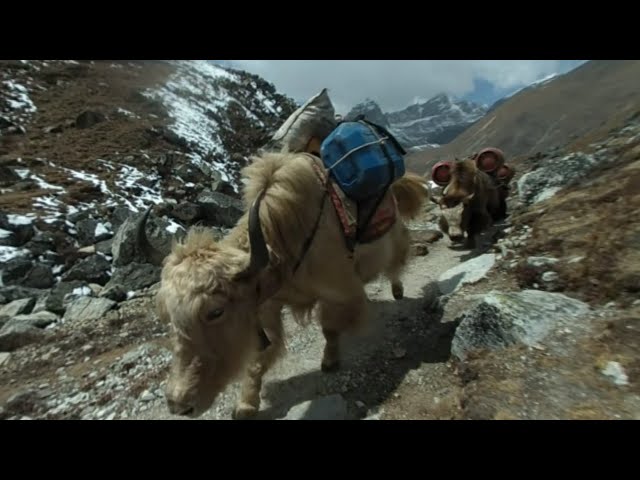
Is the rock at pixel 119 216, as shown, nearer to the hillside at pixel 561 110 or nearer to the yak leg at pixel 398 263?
the yak leg at pixel 398 263

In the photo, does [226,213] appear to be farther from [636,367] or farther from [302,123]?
[636,367]

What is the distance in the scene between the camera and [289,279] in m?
3.08

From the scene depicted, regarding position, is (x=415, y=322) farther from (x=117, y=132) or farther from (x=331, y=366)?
(x=117, y=132)

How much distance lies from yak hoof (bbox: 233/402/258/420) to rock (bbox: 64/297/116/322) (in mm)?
3430

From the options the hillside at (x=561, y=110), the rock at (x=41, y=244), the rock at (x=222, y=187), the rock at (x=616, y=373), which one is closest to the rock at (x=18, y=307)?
the rock at (x=41, y=244)

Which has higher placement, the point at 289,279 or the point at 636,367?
the point at 289,279

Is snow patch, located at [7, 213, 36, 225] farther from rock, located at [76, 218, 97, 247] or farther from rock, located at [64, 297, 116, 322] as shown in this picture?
rock, located at [64, 297, 116, 322]

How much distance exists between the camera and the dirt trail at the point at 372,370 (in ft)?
10.0

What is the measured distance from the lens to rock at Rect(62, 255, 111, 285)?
270 inches

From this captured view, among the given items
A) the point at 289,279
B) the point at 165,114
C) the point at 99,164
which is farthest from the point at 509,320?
the point at 165,114

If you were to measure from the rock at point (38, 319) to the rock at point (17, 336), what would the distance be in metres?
0.12

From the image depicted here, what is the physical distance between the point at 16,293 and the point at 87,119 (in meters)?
14.4

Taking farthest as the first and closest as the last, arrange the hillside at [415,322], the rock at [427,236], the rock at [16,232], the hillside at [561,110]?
1. the hillside at [561,110]
2. the rock at [16,232]
3. the rock at [427,236]
4. the hillside at [415,322]
